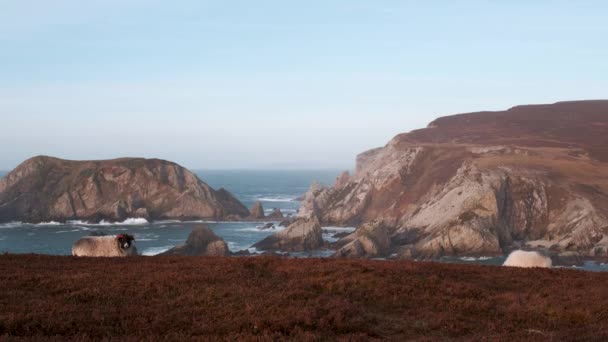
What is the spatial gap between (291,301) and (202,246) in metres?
54.9

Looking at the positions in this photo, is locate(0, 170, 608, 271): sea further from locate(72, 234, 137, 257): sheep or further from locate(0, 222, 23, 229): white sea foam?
locate(72, 234, 137, 257): sheep

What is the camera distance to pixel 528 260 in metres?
26.7

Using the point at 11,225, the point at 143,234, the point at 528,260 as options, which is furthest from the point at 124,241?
the point at 11,225

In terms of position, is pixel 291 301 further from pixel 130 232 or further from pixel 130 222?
pixel 130 222

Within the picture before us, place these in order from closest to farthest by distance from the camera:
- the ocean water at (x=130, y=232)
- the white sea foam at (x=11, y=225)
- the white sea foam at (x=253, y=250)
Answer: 1. the white sea foam at (x=253, y=250)
2. the ocean water at (x=130, y=232)
3. the white sea foam at (x=11, y=225)

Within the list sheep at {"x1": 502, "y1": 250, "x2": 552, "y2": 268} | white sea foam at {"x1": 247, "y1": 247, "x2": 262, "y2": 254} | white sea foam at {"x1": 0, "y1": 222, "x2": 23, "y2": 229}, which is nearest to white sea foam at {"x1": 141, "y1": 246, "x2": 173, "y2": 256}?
white sea foam at {"x1": 247, "y1": 247, "x2": 262, "y2": 254}

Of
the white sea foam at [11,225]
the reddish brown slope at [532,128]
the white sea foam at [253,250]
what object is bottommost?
the white sea foam at [253,250]

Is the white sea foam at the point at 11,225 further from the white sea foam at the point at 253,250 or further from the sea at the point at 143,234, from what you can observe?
the white sea foam at the point at 253,250

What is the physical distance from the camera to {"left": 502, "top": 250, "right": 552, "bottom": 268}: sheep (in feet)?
86.8

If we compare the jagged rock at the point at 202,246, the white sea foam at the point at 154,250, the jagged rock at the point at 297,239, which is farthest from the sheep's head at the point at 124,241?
the jagged rock at the point at 297,239

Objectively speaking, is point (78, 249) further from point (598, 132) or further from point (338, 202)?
point (598, 132)

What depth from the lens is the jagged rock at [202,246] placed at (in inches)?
2584

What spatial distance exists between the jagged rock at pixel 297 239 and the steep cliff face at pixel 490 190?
9824 mm

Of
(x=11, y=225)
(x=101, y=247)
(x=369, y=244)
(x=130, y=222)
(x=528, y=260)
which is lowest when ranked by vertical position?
(x=130, y=222)
